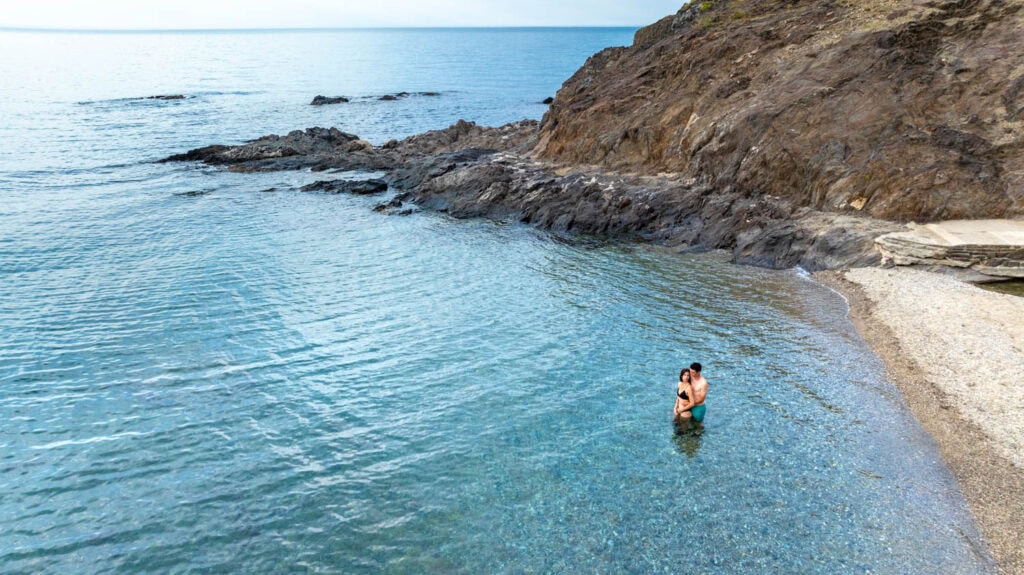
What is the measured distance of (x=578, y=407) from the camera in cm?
1838

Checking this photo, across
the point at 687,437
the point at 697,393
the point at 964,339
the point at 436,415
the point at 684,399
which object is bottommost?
the point at 436,415

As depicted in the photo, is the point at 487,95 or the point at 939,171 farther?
the point at 487,95

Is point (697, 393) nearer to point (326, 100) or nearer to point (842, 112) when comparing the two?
point (842, 112)

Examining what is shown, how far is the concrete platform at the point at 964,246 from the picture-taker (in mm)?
23609

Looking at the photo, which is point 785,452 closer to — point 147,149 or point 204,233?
point 204,233

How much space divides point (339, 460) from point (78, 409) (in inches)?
341

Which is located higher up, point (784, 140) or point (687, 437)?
point (784, 140)

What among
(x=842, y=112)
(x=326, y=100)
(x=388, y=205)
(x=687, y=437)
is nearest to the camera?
(x=687, y=437)

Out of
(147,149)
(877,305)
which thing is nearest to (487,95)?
(147,149)

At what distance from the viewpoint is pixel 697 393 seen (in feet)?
54.8

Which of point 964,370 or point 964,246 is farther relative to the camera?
point 964,246

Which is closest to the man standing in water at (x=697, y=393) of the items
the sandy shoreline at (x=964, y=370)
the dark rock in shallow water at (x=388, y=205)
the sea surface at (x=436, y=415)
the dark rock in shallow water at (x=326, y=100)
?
the sea surface at (x=436, y=415)

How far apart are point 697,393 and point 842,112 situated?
22740 millimetres

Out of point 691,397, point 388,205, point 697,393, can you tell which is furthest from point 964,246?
point 388,205
